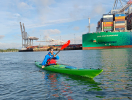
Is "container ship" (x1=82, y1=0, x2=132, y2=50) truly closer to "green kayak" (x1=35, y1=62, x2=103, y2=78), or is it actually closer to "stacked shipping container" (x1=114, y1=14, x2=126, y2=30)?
"stacked shipping container" (x1=114, y1=14, x2=126, y2=30)

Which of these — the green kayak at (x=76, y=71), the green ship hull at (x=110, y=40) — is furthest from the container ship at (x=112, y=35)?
the green kayak at (x=76, y=71)

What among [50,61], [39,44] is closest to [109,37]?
[50,61]

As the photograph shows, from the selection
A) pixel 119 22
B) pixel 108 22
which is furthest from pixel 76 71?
pixel 119 22

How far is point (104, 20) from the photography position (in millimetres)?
62594

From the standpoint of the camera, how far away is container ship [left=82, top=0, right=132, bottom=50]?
58.4m

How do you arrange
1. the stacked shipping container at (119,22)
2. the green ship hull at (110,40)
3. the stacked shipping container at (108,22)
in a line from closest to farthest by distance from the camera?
the green ship hull at (110,40) < the stacked shipping container at (119,22) < the stacked shipping container at (108,22)

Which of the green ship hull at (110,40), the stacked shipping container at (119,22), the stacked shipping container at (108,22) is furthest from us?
the stacked shipping container at (108,22)

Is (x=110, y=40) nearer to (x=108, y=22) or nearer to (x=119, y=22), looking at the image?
(x=108, y=22)

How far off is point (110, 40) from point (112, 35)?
231cm

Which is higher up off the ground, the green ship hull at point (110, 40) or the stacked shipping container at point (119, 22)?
the stacked shipping container at point (119, 22)

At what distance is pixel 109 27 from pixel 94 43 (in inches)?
422

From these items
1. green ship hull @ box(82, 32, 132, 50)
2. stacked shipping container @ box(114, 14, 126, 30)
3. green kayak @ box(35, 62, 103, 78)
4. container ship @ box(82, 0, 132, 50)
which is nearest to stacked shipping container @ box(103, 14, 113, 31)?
container ship @ box(82, 0, 132, 50)

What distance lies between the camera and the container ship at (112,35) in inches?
2298

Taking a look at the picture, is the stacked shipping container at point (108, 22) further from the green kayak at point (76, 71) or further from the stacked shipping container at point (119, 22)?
the green kayak at point (76, 71)
